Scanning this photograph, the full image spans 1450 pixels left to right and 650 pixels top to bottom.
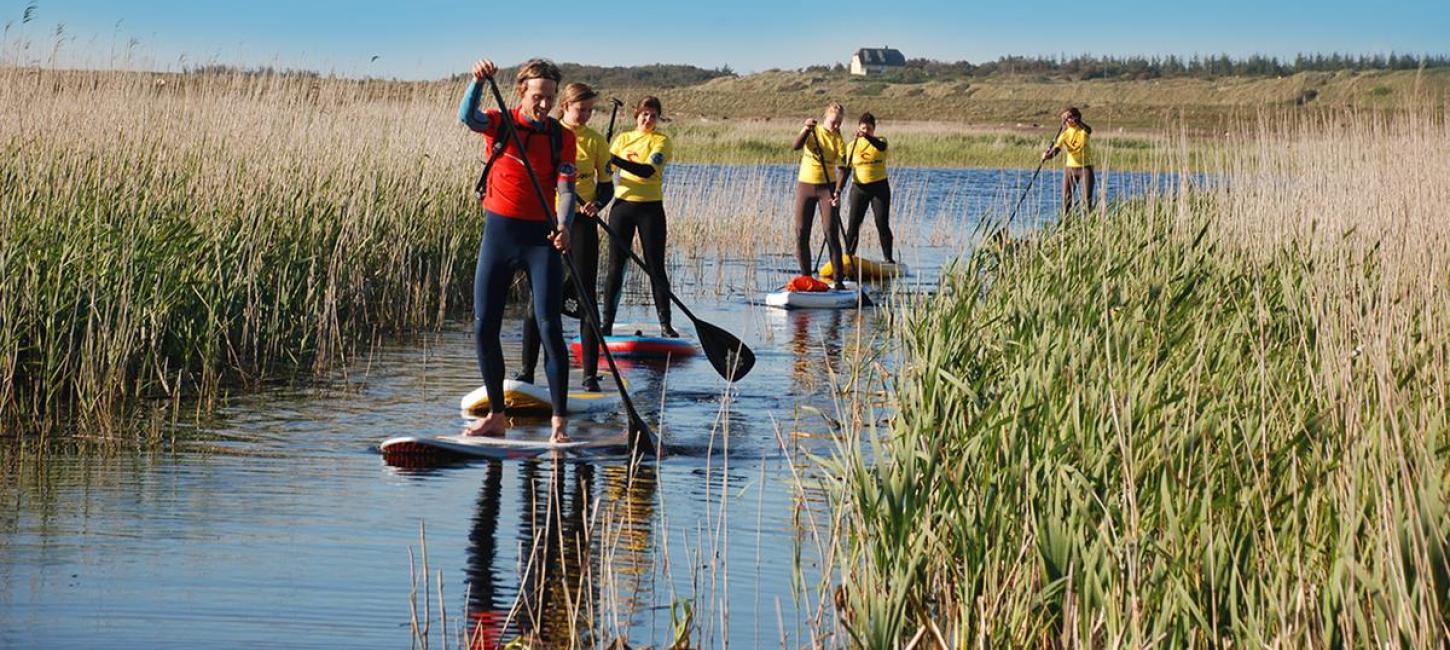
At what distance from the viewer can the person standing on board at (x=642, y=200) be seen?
1277 centimetres

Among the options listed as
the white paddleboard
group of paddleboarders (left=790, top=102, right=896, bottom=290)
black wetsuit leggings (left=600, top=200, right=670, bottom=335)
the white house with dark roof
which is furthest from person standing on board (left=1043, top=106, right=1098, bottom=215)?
the white house with dark roof

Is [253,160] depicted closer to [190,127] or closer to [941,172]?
[190,127]

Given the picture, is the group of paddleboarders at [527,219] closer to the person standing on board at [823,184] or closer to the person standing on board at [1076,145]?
the person standing on board at [823,184]

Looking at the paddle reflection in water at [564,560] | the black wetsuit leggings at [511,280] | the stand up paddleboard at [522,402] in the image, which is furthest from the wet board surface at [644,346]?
the paddle reflection in water at [564,560]

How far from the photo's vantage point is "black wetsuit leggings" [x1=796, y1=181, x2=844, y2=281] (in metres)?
18.6

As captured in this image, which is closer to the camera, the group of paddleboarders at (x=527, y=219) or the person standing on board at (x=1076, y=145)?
the group of paddleboarders at (x=527, y=219)

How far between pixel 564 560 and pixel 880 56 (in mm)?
180346

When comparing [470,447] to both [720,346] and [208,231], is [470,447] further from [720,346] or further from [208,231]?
[208,231]

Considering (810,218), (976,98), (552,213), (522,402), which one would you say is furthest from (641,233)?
(976,98)

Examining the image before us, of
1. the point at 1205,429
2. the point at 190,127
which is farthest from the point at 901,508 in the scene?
the point at 190,127

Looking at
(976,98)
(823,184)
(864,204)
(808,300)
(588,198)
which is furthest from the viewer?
(976,98)

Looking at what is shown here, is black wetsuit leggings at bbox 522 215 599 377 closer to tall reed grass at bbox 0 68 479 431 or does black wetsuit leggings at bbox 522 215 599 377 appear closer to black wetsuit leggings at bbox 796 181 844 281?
tall reed grass at bbox 0 68 479 431

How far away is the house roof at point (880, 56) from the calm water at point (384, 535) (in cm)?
17345

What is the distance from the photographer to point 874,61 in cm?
18312
